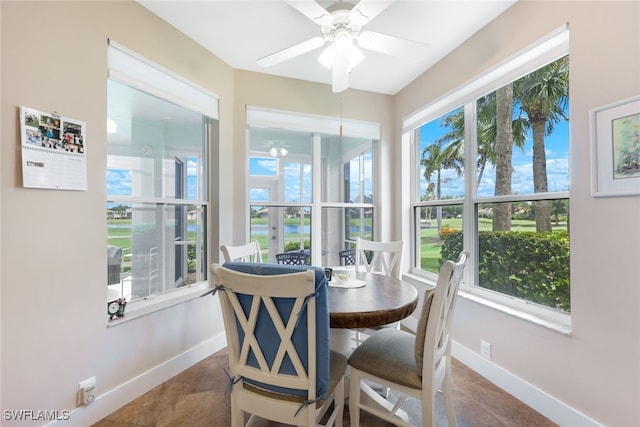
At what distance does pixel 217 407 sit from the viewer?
5.98 ft

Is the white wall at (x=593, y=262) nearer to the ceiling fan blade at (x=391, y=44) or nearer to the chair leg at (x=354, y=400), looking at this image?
the ceiling fan blade at (x=391, y=44)

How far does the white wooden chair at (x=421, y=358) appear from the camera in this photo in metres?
1.24

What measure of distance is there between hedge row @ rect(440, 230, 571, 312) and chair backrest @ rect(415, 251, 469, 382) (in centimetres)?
99

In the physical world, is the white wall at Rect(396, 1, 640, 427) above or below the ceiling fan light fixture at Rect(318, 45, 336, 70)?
below

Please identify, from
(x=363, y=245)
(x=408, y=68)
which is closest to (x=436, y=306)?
(x=363, y=245)

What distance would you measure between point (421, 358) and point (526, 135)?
1.83 metres

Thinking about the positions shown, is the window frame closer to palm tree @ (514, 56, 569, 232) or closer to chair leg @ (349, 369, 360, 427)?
chair leg @ (349, 369, 360, 427)

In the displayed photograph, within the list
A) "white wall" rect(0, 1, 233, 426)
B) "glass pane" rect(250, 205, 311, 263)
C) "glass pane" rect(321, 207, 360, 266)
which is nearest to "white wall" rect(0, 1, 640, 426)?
"white wall" rect(0, 1, 233, 426)

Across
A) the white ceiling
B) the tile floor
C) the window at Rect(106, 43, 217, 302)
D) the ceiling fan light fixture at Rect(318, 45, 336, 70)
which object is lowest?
the tile floor

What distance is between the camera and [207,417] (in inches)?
68.1

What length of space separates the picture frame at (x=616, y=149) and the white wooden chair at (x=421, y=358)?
840mm

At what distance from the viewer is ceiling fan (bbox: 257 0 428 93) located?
4.99 feet

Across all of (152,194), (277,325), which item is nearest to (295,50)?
(152,194)

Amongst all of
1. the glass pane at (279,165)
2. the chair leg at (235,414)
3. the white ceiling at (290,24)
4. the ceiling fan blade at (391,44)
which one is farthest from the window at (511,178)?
the chair leg at (235,414)
